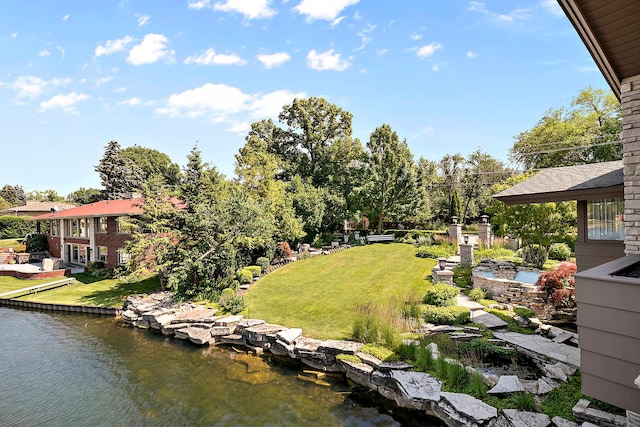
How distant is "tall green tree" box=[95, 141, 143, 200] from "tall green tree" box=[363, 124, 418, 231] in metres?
28.2

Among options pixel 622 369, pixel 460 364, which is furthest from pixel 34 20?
pixel 622 369

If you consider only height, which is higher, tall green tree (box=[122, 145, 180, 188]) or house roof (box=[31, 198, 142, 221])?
tall green tree (box=[122, 145, 180, 188])

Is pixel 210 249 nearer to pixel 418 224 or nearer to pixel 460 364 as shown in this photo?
pixel 460 364

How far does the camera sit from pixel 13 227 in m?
35.2

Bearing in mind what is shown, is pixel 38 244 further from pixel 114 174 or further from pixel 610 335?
pixel 610 335

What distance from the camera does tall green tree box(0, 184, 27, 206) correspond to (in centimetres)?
6169

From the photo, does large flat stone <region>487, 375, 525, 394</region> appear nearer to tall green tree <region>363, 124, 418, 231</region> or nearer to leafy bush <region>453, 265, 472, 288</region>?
leafy bush <region>453, 265, 472, 288</region>

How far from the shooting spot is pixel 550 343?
24.4ft

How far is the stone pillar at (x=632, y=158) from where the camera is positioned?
541 centimetres

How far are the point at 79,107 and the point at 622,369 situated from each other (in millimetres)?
22161

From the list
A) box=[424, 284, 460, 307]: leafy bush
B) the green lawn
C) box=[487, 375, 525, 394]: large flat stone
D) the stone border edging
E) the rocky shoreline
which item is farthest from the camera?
the stone border edging

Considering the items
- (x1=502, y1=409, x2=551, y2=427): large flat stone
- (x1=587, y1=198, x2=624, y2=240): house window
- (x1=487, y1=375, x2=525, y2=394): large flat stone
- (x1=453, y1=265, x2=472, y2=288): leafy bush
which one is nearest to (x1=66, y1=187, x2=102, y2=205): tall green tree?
(x1=453, y1=265, x2=472, y2=288): leafy bush

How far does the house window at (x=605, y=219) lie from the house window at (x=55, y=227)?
32.7 m

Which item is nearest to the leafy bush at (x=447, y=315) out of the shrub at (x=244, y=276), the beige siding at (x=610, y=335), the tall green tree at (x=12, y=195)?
the beige siding at (x=610, y=335)
